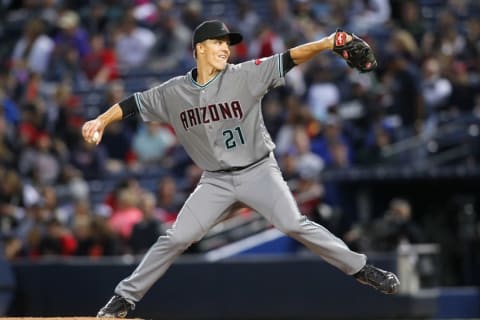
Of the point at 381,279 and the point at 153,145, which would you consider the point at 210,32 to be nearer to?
the point at 381,279

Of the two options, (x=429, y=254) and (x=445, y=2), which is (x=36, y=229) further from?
(x=445, y=2)

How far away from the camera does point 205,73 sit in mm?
8078

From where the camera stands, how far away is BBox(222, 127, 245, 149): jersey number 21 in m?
7.99

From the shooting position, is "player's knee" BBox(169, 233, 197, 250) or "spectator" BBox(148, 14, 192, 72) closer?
"player's knee" BBox(169, 233, 197, 250)

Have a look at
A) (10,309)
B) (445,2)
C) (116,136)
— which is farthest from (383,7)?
(10,309)

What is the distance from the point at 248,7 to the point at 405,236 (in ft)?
16.8

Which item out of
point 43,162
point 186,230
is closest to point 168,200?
point 43,162

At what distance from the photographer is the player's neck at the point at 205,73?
8.07m

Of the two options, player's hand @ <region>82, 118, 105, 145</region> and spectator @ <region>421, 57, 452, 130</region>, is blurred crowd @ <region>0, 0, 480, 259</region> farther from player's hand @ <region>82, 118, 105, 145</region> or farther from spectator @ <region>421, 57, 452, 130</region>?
player's hand @ <region>82, 118, 105, 145</region>

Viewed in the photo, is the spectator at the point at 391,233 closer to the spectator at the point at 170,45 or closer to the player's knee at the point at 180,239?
the spectator at the point at 170,45

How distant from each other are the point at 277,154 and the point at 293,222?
6415 mm

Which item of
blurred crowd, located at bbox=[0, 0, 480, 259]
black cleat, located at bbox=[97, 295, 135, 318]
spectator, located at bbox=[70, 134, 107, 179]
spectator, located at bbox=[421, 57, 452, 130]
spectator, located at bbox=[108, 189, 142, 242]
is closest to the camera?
black cleat, located at bbox=[97, 295, 135, 318]

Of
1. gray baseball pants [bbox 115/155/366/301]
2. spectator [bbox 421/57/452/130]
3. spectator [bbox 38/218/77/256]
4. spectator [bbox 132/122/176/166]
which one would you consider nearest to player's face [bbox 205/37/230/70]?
gray baseball pants [bbox 115/155/366/301]

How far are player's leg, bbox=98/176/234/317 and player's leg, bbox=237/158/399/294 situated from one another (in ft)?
0.49
